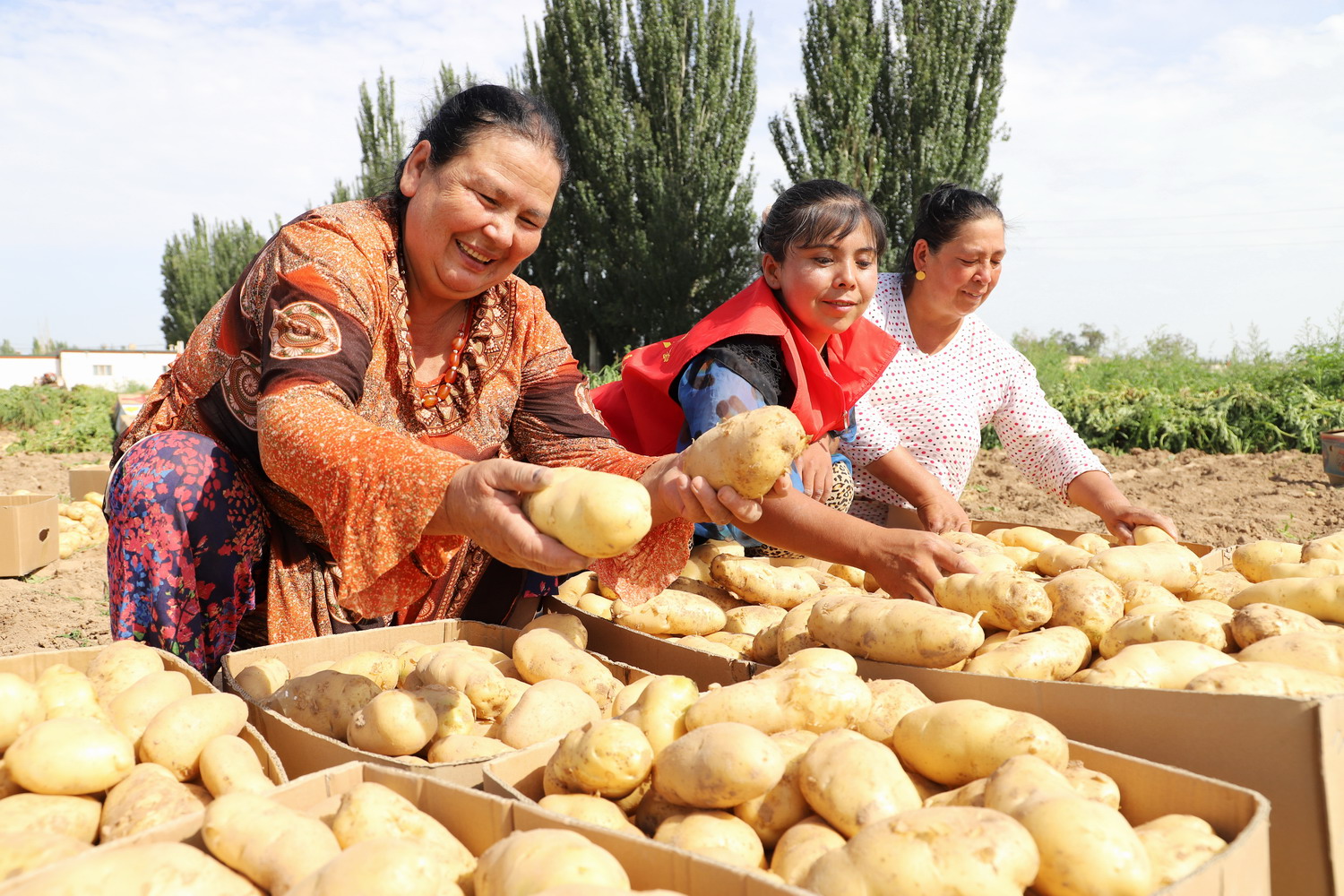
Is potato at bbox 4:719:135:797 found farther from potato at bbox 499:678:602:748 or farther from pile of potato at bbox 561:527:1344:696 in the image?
pile of potato at bbox 561:527:1344:696

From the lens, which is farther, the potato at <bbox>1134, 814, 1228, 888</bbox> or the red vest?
the red vest

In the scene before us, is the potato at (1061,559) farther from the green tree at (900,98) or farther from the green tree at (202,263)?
the green tree at (202,263)

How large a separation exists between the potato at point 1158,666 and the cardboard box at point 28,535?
5748 millimetres

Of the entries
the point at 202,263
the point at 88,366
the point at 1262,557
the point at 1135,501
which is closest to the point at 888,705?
the point at 1262,557

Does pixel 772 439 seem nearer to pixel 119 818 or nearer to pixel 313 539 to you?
pixel 119 818

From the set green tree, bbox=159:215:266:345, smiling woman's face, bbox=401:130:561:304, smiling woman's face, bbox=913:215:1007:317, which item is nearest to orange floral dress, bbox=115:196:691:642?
smiling woman's face, bbox=401:130:561:304

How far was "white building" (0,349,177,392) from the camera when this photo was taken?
128 feet

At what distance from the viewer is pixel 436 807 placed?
1343 mm

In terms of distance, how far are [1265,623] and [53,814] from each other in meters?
2.04

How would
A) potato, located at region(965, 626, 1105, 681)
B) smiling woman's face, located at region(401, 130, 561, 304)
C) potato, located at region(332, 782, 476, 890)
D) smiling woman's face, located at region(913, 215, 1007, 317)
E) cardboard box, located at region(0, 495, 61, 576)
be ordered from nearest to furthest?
potato, located at region(332, 782, 476, 890)
potato, located at region(965, 626, 1105, 681)
smiling woman's face, located at region(401, 130, 561, 304)
smiling woman's face, located at region(913, 215, 1007, 317)
cardboard box, located at region(0, 495, 61, 576)

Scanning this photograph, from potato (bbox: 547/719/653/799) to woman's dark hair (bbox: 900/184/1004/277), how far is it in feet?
9.32

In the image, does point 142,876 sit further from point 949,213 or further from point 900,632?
point 949,213

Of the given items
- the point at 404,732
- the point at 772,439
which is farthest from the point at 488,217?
the point at 404,732

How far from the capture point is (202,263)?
3666 cm
